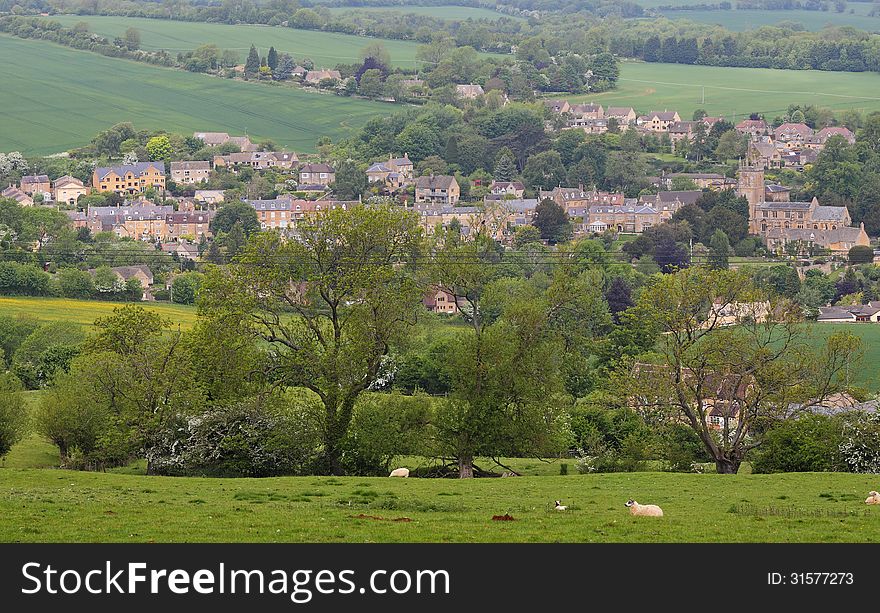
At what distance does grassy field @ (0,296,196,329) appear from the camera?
81125 millimetres

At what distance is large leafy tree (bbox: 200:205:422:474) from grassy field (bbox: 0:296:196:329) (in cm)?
4079

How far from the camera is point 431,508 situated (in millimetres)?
24969

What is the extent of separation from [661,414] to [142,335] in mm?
14573

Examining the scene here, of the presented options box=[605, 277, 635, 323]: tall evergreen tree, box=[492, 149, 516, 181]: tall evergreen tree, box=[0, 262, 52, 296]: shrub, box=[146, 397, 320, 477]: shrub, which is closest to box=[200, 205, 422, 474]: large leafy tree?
box=[146, 397, 320, 477]: shrub

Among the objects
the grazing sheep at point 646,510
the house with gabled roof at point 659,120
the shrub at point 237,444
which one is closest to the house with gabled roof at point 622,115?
the house with gabled roof at point 659,120

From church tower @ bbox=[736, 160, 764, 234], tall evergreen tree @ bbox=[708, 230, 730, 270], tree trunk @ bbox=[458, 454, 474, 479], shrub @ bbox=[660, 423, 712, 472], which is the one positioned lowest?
tall evergreen tree @ bbox=[708, 230, 730, 270]

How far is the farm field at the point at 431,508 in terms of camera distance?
21.1 m

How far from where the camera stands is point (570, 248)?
113 metres

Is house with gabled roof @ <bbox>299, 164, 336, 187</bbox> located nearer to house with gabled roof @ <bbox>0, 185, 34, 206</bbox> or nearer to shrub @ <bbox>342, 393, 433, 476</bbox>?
house with gabled roof @ <bbox>0, 185, 34, 206</bbox>

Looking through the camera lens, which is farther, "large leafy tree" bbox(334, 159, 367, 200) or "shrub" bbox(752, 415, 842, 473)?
"large leafy tree" bbox(334, 159, 367, 200)

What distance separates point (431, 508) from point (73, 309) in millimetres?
64438

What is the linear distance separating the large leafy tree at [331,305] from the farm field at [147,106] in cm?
12745

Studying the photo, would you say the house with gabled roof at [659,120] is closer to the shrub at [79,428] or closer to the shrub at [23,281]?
the shrub at [23,281]
